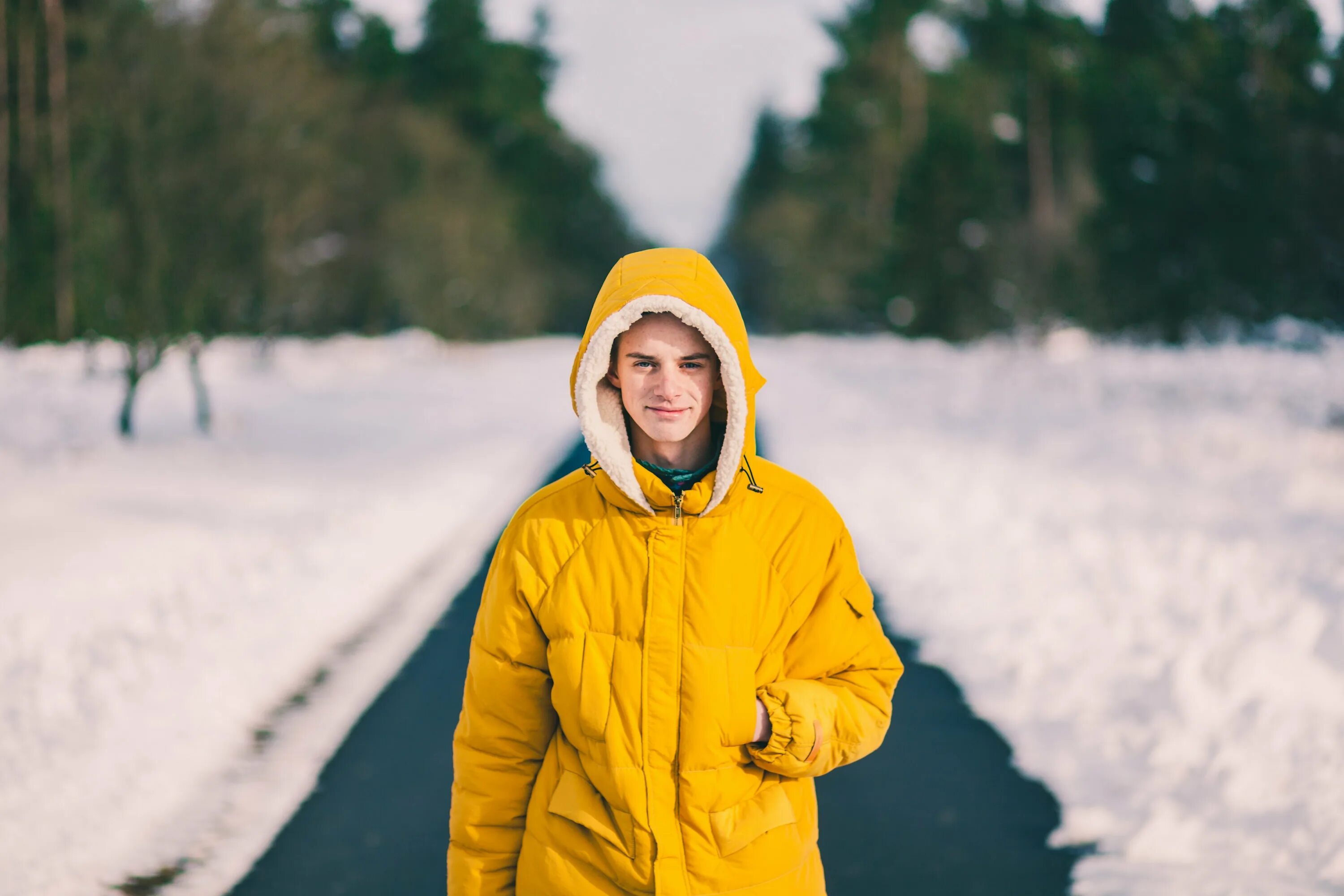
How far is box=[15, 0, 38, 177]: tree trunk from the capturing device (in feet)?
88.4

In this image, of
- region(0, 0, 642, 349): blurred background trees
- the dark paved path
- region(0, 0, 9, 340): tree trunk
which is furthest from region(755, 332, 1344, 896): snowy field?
region(0, 0, 9, 340): tree trunk

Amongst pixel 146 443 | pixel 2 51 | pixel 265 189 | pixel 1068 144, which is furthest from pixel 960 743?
pixel 1068 144

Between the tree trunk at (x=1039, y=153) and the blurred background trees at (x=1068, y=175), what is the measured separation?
8cm

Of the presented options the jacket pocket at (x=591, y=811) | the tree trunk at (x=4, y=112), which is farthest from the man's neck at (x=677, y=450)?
the tree trunk at (x=4, y=112)

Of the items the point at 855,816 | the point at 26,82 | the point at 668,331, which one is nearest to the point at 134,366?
the point at 855,816

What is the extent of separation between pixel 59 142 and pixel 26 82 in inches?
135

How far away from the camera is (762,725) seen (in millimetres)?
2082

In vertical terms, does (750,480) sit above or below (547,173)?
below

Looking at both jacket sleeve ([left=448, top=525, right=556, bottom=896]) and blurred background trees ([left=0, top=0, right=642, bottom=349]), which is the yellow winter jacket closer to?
jacket sleeve ([left=448, top=525, right=556, bottom=896])

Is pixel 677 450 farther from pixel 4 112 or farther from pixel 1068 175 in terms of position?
pixel 1068 175

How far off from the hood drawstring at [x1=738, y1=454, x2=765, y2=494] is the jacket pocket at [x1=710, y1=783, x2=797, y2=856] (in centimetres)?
53

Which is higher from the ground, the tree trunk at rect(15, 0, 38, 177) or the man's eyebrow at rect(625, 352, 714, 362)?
the tree trunk at rect(15, 0, 38, 177)

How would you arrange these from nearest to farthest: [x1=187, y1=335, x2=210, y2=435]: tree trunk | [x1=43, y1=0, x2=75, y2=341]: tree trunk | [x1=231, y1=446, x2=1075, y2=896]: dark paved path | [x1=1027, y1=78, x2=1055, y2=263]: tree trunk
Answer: [x1=231, y1=446, x2=1075, y2=896]: dark paved path → [x1=187, y1=335, x2=210, y2=435]: tree trunk → [x1=43, y1=0, x2=75, y2=341]: tree trunk → [x1=1027, y1=78, x2=1055, y2=263]: tree trunk

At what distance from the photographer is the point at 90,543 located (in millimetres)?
8289
